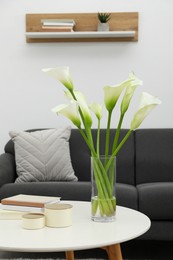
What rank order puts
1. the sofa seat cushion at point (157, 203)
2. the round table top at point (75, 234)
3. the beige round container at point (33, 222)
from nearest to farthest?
the round table top at point (75, 234) → the beige round container at point (33, 222) → the sofa seat cushion at point (157, 203)

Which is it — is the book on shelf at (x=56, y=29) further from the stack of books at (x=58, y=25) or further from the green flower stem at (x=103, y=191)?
the green flower stem at (x=103, y=191)

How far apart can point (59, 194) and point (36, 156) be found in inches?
20.0

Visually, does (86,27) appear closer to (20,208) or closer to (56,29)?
(56,29)

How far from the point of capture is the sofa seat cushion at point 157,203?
2.89 m

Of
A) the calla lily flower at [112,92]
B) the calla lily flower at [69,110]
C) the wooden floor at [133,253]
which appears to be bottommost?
the wooden floor at [133,253]

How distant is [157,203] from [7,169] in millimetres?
1071

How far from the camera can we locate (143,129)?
12.2 feet

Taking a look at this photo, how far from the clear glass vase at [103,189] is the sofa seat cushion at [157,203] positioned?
102 cm

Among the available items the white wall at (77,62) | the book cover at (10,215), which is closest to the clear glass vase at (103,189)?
the book cover at (10,215)

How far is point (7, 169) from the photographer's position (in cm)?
328

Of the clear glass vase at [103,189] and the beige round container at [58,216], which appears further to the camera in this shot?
the clear glass vase at [103,189]

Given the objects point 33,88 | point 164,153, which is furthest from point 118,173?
point 33,88

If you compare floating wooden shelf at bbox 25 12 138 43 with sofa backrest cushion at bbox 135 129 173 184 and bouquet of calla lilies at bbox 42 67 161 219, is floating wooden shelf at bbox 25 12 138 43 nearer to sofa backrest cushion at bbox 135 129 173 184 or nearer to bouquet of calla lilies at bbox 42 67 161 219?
sofa backrest cushion at bbox 135 129 173 184

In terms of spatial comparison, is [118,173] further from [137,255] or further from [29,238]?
[29,238]
